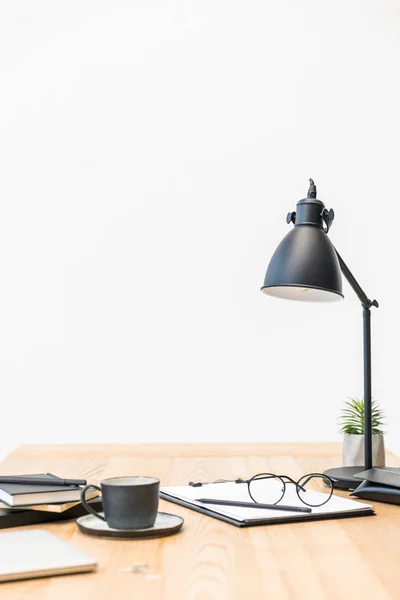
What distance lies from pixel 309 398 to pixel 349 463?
1257 millimetres

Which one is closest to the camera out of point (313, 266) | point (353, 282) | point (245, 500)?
point (245, 500)

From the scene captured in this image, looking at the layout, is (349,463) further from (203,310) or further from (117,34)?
(117,34)

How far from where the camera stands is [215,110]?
3100 mm

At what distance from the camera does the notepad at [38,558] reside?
879mm

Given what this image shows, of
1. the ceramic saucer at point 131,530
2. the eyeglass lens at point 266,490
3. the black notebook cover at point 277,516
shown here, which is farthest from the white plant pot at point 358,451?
the ceramic saucer at point 131,530

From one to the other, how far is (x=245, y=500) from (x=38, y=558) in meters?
0.48

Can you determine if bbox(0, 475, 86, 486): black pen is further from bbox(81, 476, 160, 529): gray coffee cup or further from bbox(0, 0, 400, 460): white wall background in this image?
bbox(0, 0, 400, 460): white wall background

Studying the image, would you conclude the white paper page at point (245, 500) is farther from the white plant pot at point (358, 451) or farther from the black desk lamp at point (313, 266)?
the white plant pot at point (358, 451)

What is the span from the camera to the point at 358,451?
1.77 metres

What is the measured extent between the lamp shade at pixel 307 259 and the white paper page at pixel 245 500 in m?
0.41

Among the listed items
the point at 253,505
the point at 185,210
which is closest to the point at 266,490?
the point at 253,505

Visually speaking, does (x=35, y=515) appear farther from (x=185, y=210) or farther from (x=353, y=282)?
(x=185, y=210)

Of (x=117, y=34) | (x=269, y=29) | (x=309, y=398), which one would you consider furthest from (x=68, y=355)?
(x=269, y=29)

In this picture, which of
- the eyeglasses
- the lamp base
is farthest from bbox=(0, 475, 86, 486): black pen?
the lamp base
